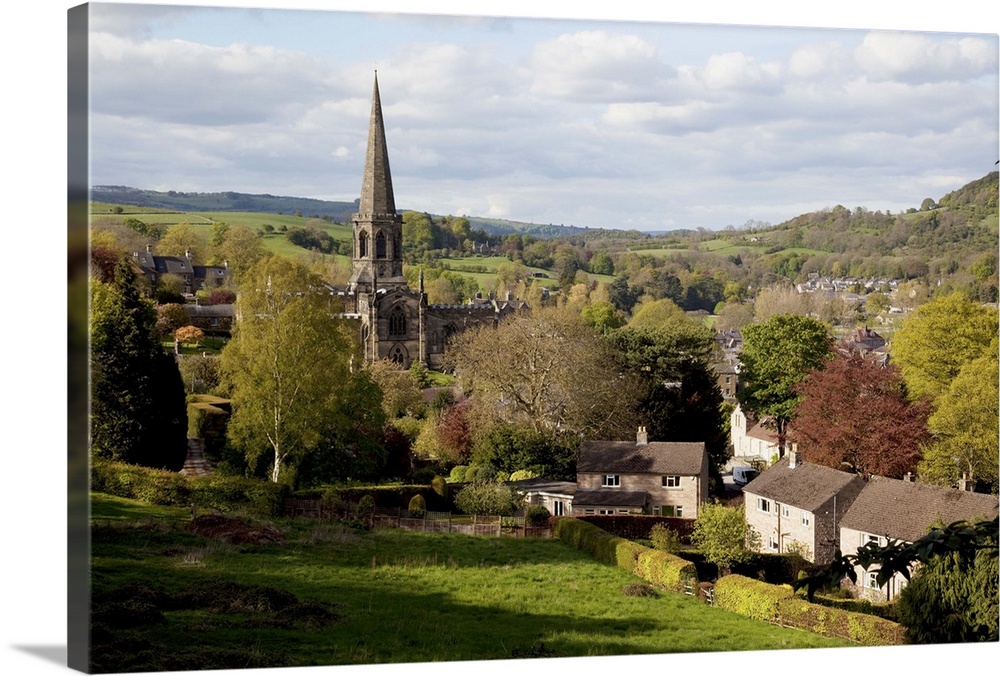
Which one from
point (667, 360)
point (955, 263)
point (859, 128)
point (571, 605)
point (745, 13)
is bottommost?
point (571, 605)

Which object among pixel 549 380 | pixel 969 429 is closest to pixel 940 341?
pixel 969 429

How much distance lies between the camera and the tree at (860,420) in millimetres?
A: 21531

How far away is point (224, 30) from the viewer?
13461 mm

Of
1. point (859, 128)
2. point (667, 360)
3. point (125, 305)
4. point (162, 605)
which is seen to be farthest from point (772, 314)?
point (162, 605)

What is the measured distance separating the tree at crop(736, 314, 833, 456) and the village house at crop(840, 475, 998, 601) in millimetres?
5022

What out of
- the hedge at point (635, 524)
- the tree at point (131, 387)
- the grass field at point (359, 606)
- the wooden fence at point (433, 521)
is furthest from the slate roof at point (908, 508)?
the tree at point (131, 387)

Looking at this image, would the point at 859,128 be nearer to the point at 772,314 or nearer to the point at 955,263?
the point at 955,263

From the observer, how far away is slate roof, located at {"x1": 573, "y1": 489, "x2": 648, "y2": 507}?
21828 mm

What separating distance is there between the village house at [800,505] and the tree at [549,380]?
3182mm

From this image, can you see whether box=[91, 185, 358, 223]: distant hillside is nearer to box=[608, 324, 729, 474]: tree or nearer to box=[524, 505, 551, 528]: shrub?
box=[524, 505, 551, 528]: shrub

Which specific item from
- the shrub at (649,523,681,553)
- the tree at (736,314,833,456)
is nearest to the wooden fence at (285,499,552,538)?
the shrub at (649,523,681,553)

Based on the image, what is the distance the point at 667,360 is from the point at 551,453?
4.58 metres

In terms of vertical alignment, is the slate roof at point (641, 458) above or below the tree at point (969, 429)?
below

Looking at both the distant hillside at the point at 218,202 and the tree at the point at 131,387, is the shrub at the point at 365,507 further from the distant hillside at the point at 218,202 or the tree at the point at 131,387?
the distant hillside at the point at 218,202
